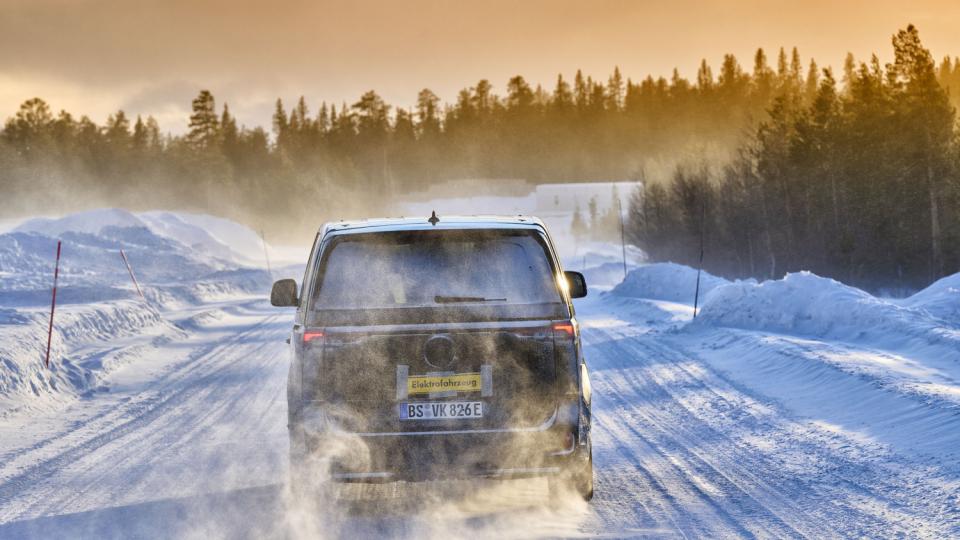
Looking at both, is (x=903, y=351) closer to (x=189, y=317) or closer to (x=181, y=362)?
(x=181, y=362)

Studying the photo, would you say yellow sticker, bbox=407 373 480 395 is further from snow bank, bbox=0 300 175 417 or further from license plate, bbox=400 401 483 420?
snow bank, bbox=0 300 175 417

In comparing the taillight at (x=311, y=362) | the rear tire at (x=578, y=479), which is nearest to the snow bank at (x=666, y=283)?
the rear tire at (x=578, y=479)

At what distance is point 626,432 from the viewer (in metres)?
8.85

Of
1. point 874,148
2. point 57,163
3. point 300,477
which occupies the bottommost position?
point 300,477

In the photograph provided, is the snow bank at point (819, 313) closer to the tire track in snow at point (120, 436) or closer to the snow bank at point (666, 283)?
the tire track in snow at point (120, 436)

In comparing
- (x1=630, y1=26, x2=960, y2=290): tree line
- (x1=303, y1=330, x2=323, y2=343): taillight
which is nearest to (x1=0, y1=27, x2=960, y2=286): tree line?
(x1=630, y1=26, x2=960, y2=290): tree line

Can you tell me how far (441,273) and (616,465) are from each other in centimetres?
253

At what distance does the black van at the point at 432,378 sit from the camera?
5.62 m

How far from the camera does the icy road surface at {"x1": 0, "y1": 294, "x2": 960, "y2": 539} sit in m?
5.87

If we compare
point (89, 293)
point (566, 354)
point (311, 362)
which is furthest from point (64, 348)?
point (566, 354)

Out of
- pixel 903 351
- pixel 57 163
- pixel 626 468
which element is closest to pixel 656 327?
pixel 903 351

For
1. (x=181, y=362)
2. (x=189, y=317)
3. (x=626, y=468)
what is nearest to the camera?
(x=626, y=468)

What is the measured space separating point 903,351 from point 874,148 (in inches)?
1897

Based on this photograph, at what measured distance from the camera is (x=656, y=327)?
63.0 feet
